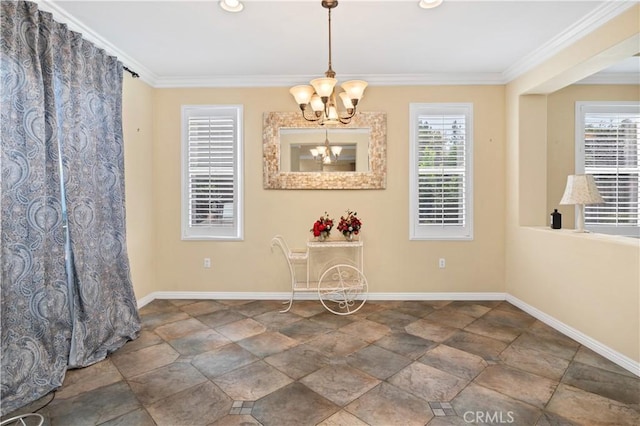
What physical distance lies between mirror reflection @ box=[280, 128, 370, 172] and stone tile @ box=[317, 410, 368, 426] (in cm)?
275

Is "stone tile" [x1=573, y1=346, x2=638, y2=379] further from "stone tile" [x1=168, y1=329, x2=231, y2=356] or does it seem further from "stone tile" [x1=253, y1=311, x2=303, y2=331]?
"stone tile" [x1=168, y1=329, x2=231, y2=356]

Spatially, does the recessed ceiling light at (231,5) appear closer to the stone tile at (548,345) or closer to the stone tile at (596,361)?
the stone tile at (548,345)

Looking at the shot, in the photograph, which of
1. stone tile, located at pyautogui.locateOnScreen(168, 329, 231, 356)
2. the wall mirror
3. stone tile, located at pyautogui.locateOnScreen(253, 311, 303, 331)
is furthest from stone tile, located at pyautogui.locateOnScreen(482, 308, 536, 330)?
stone tile, located at pyautogui.locateOnScreen(168, 329, 231, 356)

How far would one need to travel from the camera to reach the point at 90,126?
277cm

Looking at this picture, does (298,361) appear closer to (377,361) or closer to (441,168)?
(377,361)

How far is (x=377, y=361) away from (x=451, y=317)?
4.50ft

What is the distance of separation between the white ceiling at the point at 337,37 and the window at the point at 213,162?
43 centimetres

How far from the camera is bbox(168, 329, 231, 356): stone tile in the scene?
9.08 ft

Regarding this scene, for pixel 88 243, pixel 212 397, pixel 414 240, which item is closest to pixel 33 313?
pixel 88 243

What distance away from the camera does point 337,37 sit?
9.71 ft

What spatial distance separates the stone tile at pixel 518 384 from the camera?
2094 mm

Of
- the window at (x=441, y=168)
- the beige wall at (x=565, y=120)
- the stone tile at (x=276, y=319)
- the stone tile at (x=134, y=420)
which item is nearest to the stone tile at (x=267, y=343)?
the stone tile at (x=276, y=319)

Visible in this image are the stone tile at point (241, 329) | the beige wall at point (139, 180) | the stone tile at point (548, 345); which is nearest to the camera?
the stone tile at point (548, 345)
